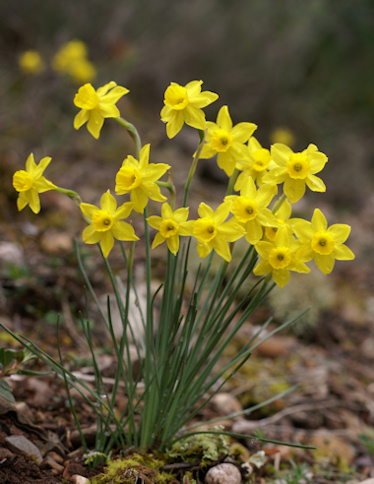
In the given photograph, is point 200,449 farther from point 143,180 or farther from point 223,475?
point 143,180

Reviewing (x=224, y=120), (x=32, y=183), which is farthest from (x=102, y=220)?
(x=224, y=120)

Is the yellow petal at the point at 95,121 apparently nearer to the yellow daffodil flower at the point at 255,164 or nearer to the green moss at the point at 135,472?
the yellow daffodil flower at the point at 255,164

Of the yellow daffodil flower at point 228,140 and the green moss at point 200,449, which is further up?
the yellow daffodil flower at point 228,140

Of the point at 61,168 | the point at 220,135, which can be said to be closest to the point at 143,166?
the point at 220,135

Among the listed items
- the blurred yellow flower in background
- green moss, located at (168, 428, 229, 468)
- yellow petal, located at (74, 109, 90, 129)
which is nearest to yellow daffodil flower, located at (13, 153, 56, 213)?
yellow petal, located at (74, 109, 90, 129)

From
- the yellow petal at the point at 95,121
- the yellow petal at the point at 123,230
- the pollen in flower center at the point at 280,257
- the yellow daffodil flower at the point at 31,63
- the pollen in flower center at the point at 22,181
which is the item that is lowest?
the yellow petal at the point at 123,230

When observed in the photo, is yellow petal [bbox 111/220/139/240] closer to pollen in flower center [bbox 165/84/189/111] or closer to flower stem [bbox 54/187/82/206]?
flower stem [bbox 54/187/82/206]

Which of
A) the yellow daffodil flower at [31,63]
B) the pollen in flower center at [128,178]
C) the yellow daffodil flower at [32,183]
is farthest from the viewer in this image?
the yellow daffodil flower at [31,63]

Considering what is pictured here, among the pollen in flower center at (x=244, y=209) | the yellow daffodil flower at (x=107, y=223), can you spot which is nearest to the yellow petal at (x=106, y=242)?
the yellow daffodil flower at (x=107, y=223)
